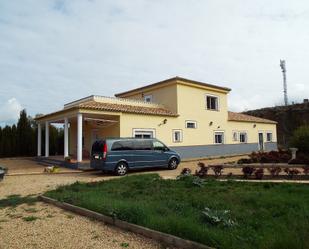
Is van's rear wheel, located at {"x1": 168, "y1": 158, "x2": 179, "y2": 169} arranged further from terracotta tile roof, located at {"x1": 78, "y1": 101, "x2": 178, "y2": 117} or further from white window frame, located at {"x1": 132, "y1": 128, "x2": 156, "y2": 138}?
terracotta tile roof, located at {"x1": 78, "y1": 101, "x2": 178, "y2": 117}

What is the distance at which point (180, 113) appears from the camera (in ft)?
75.5

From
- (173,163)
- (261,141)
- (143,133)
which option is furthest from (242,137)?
(173,163)

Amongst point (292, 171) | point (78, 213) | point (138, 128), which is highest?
point (138, 128)

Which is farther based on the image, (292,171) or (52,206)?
(292,171)

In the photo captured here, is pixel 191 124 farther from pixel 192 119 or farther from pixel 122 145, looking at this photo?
pixel 122 145

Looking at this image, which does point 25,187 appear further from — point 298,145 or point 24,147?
point 24,147

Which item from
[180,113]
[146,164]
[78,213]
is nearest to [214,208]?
[78,213]

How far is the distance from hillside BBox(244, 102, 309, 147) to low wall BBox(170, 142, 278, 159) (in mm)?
7588

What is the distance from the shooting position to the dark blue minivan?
14672 millimetres

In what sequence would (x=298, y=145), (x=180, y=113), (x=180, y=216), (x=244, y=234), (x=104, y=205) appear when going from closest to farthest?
(x=244, y=234) < (x=180, y=216) < (x=104, y=205) < (x=298, y=145) < (x=180, y=113)

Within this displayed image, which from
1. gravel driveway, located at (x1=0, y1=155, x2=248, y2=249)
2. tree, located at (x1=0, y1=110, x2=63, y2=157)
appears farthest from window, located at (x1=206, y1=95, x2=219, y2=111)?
gravel driveway, located at (x1=0, y1=155, x2=248, y2=249)

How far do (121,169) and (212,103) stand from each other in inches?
541

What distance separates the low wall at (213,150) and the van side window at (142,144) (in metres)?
5.79

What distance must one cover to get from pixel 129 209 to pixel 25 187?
22.3 feet
